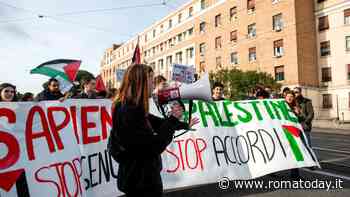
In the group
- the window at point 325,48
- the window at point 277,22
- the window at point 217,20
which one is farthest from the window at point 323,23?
the window at point 217,20

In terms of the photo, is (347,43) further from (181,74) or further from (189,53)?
(181,74)

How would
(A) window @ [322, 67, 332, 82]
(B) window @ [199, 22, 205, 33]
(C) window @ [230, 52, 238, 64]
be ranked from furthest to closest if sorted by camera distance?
(B) window @ [199, 22, 205, 33], (C) window @ [230, 52, 238, 64], (A) window @ [322, 67, 332, 82]

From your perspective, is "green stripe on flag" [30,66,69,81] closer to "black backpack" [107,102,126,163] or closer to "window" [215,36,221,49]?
"black backpack" [107,102,126,163]

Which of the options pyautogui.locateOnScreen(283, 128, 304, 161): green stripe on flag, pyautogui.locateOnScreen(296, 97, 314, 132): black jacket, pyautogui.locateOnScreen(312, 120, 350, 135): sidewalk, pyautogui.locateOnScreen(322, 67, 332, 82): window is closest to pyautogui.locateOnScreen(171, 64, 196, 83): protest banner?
pyautogui.locateOnScreen(296, 97, 314, 132): black jacket

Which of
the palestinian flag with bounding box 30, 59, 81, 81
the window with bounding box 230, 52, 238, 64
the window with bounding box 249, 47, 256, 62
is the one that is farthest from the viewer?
the window with bounding box 230, 52, 238, 64

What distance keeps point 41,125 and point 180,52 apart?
156ft

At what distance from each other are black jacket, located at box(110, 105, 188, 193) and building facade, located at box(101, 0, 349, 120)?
31.8m

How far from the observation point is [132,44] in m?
66.8

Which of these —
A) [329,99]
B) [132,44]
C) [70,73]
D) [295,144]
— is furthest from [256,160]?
[132,44]

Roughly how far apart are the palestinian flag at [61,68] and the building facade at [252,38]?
2945 centimetres

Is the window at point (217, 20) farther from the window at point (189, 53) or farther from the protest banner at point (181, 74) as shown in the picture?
the protest banner at point (181, 74)

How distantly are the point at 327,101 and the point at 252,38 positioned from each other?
10.5m

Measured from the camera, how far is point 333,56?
3228 centimetres

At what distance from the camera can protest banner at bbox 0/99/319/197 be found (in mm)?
3789
